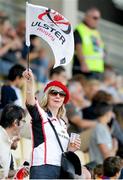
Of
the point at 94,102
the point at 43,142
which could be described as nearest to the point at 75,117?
the point at 94,102

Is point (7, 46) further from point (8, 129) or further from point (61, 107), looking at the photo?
point (61, 107)

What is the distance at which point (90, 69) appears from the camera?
15.2 meters

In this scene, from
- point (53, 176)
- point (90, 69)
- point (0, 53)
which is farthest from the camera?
point (90, 69)

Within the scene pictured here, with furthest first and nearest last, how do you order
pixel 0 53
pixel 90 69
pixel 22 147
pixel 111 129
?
pixel 90 69 → pixel 0 53 → pixel 111 129 → pixel 22 147

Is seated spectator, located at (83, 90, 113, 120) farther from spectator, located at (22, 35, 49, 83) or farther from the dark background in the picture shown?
the dark background

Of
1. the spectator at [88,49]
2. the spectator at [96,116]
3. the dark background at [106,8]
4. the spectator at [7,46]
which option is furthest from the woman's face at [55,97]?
the dark background at [106,8]

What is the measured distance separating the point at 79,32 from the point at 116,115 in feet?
7.25

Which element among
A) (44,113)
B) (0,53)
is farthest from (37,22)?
(0,53)

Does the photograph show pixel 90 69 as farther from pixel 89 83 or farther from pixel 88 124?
pixel 88 124

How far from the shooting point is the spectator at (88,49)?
49.2ft

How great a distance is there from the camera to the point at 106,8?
20109 millimetres

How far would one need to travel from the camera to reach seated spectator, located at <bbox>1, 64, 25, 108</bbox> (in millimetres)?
11039

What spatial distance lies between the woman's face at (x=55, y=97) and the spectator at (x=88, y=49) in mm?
6269

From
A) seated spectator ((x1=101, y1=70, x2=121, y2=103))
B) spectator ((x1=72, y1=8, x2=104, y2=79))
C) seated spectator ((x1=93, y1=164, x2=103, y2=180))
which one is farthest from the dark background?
seated spectator ((x1=93, y1=164, x2=103, y2=180))
